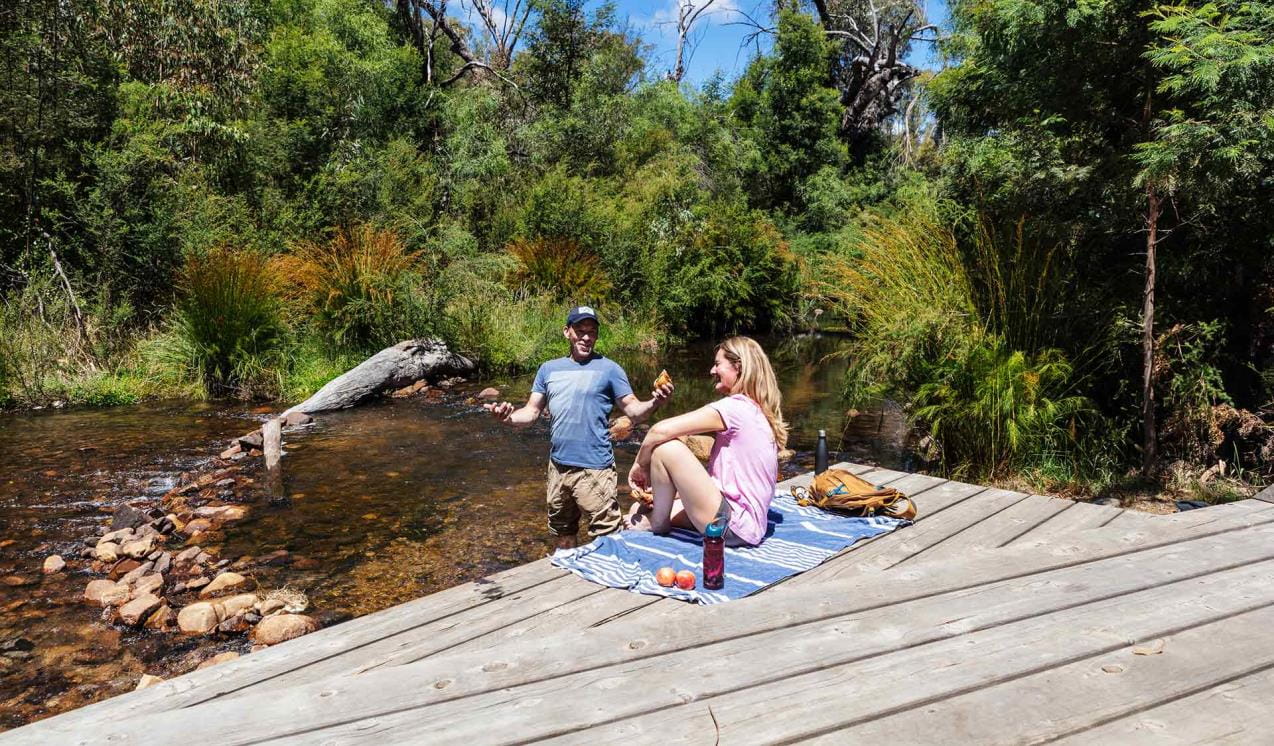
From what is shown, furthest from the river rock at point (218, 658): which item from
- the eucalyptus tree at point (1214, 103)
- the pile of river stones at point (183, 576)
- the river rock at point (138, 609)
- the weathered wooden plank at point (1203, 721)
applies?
the eucalyptus tree at point (1214, 103)

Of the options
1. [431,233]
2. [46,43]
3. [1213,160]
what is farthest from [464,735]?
[431,233]

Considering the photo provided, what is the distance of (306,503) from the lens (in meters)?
6.22

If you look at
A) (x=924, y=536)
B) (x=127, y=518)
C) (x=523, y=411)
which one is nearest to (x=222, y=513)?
(x=127, y=518)

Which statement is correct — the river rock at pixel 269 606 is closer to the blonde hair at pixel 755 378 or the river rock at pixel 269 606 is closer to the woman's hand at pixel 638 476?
the woman's hand at pixel 638 476

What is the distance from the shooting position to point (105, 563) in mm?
5012

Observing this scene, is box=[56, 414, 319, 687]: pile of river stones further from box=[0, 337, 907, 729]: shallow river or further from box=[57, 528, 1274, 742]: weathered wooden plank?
box=[57, 528, 1274, 742]: weathered wooden plank

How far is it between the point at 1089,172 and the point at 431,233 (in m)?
12.0

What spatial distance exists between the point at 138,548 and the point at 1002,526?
507 centimetres

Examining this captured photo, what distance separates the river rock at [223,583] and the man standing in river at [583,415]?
1872mm

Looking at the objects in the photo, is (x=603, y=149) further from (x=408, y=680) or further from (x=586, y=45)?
(x=408, y=680)

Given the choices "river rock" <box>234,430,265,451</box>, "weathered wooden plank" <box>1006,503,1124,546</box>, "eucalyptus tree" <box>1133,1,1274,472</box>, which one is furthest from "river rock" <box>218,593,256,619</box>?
"eucalyptus tree" <box>1133,1,1274,472</box>

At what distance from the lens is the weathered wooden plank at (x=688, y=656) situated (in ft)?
5.20

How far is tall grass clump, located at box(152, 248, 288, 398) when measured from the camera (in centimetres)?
995

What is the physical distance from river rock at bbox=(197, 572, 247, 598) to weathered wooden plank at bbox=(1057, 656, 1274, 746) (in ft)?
14.9
